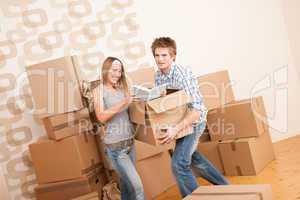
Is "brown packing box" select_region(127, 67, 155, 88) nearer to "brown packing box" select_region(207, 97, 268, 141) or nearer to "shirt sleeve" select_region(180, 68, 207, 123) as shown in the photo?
"brown packing box" select_region(207, 97, 268, 141)

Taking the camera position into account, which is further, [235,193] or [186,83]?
[186,83]

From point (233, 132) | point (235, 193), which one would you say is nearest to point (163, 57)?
point (235, 193)

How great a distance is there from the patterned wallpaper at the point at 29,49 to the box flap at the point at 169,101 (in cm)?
145

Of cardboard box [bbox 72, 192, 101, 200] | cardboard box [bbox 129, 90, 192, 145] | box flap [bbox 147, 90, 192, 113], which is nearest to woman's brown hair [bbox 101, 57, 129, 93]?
cardboard box [bbox 129, 90, 192, 145]

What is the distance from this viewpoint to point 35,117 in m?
3.70

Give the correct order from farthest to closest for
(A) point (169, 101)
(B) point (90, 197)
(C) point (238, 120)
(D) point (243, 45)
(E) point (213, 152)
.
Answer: (D) point (243, 45), (E) point (213, 152), (C) point (238, 120), (B) point (90, 197), (A) point (169, 101)

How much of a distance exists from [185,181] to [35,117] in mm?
1650

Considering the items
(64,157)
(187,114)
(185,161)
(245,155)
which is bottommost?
(245,155)

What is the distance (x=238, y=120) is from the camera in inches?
142

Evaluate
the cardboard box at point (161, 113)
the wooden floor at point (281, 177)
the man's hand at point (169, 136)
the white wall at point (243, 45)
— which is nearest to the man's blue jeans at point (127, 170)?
the cardboard box at point (161, 113)

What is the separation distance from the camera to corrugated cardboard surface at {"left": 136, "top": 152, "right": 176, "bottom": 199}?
3.45 meters

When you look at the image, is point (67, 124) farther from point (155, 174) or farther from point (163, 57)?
point (163, 57)

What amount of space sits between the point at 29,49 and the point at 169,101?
1700 mm

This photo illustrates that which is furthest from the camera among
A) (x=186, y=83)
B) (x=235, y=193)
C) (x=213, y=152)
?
(x=213, y=152)
